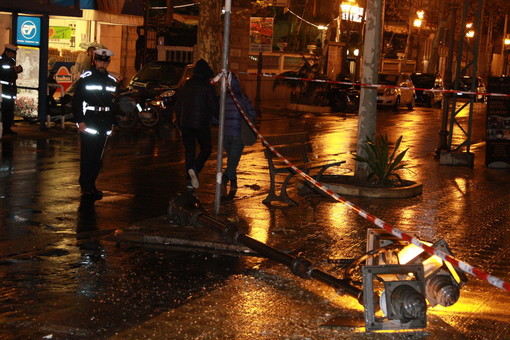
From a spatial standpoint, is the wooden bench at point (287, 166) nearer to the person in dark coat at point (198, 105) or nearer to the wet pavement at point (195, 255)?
the wet pavement at point (195, 255)

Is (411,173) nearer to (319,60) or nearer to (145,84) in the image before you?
(145,84)

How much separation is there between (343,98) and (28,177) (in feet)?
77.7

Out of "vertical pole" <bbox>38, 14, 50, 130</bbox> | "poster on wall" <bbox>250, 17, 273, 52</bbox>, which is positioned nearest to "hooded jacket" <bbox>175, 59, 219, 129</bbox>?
"vertical pole" <bbox>38, 14, 50, 130</bbox>

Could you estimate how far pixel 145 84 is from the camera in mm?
23141

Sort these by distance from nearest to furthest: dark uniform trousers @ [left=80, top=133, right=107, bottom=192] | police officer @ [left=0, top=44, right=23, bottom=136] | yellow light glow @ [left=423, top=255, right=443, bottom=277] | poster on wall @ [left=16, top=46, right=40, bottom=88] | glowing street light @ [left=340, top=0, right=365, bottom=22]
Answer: yellow light glow @ [left=423, top=255, right=443, bottom=277] → dark uniform trousers @ [left=80, top=133, right=107, bottom=192] → police officer @ [left=0, top=44, right=23, bottom=136] → poster on wall @ [left=16, top=46, right=40, bottom=88] → glowing street light @ [left=340, top=0, right=365, bottom=22]

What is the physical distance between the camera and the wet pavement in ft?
21.0

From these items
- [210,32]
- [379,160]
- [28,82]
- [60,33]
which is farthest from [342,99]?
[379,160]

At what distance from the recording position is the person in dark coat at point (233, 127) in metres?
12.2

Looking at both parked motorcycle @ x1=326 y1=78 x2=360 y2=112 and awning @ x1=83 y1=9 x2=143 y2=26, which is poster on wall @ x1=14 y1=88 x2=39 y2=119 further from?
parked motorcycle @ x1=326 y1=78 x2=360 y2=112

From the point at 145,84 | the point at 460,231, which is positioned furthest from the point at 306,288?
the point at 145,84

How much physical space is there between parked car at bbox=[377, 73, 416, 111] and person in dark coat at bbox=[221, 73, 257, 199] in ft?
85.7

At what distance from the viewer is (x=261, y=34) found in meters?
31.6

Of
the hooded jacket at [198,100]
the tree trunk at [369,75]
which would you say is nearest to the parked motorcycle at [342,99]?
the tree trunk at [369,75]

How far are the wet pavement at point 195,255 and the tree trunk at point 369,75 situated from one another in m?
1.06
